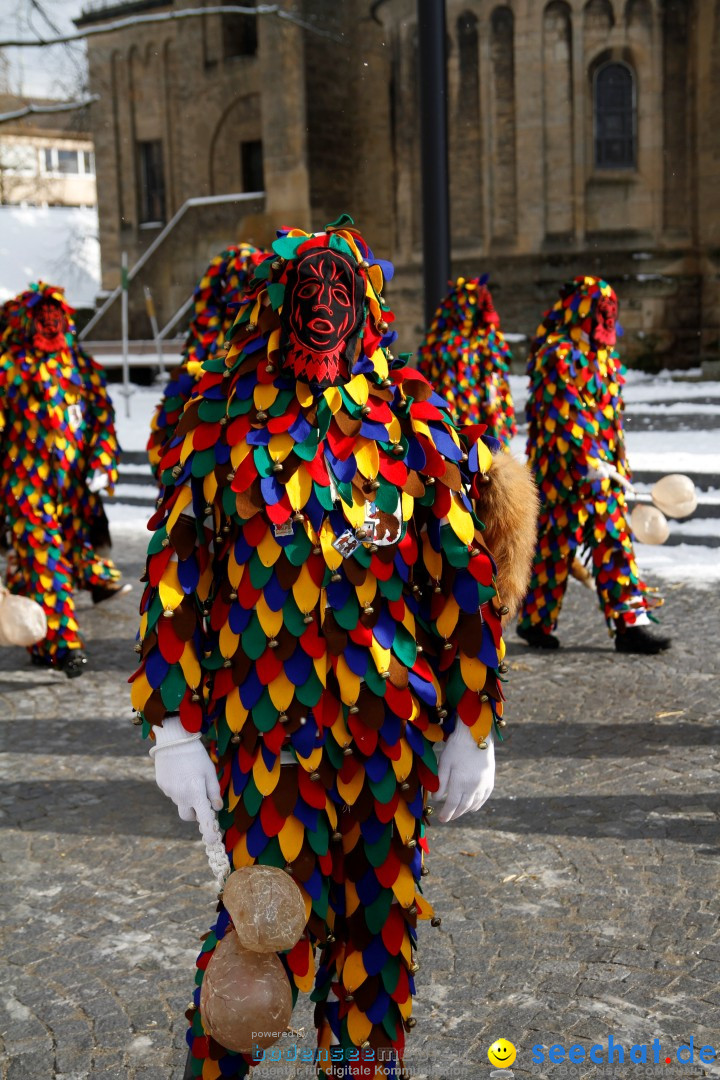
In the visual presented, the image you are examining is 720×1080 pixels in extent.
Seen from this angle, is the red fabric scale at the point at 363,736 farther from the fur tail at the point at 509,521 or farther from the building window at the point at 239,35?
the building window at the point at 239,35

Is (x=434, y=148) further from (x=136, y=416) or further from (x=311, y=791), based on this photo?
(x=136, y=416)

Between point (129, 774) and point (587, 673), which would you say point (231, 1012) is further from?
point (587, 673)

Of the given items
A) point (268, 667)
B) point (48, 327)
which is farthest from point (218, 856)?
point (48, 327)

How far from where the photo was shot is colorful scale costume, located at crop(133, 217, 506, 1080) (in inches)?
94.2

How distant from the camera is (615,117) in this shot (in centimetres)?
2197

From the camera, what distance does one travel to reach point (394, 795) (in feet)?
7.95

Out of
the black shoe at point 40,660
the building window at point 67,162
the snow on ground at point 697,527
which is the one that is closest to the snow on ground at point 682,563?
the snow on ground at point 697,527

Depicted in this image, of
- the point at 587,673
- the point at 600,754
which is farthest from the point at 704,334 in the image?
the point at 600,754

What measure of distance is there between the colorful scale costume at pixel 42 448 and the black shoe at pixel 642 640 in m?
3.07

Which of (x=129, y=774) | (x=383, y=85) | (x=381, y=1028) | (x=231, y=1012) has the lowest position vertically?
(x=129, y=774)

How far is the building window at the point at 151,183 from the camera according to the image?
32.0 metres

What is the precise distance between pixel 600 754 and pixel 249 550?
3.11 m

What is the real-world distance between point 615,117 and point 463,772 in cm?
2166

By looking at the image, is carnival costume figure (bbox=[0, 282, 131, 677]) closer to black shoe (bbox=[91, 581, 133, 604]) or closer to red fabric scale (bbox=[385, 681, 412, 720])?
black shoe (bbox=[91, 581, 133, 604])
